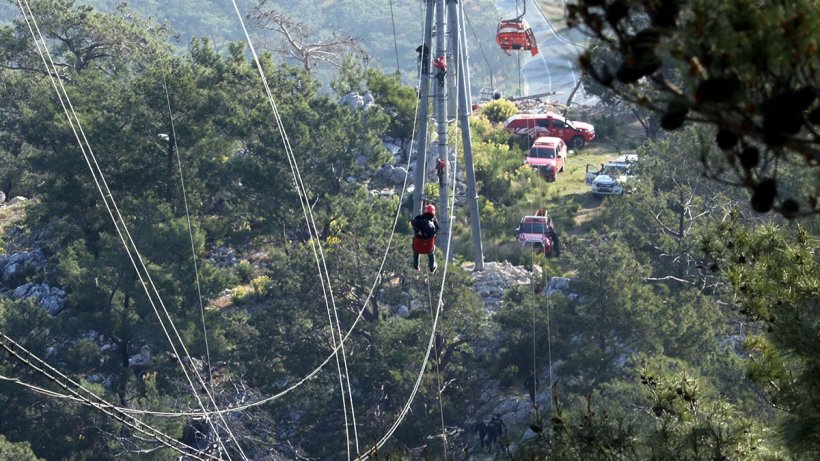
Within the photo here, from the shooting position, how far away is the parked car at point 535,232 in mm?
35062

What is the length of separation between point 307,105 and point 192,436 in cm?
1077

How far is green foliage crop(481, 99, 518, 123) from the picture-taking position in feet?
159

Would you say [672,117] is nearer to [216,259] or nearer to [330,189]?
[330,189]

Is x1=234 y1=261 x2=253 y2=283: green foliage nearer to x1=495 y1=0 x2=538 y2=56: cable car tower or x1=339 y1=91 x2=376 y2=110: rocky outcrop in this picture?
x1=339 y1=91 x2=376 y2=110: rocky outcrop

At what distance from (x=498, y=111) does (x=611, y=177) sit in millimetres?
11177

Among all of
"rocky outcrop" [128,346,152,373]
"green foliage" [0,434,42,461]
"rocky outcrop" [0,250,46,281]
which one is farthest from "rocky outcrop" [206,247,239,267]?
"green foliage" [0,434,42,461]

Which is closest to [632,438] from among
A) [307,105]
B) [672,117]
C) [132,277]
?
[672,117]

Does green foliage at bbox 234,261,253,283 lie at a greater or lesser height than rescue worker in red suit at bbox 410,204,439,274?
lesser

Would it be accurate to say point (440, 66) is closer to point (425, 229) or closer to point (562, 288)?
point (425, 229)

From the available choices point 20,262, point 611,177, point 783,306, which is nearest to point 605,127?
point 611,177

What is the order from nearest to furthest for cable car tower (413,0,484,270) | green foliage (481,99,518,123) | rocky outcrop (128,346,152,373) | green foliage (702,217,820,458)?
green foliage (702,217,820,458) < cable car tower (413,0,484,270) < rocky outcrop (128,346,152,373) < green foliage (481,99,518,123)

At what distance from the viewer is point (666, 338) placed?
2631 centimetres

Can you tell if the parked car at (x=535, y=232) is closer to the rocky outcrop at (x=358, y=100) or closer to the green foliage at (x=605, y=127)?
the rocky outcrop at (x=358, y=100)

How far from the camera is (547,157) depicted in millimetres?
41719
